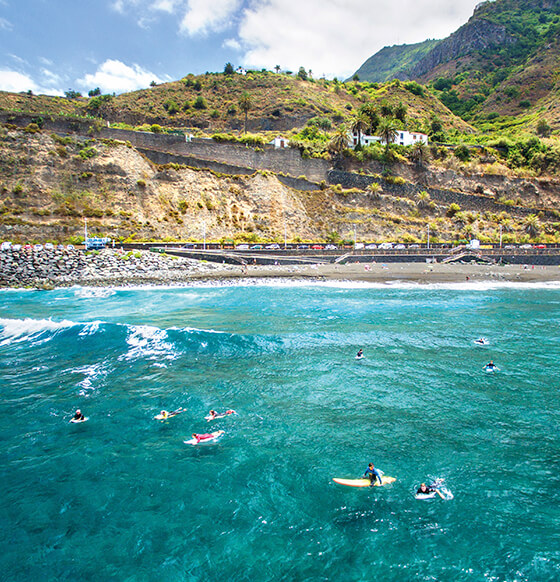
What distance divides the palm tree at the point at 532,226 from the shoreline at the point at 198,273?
20536mm

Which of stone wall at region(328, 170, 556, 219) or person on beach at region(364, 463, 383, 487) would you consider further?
stone wall at region(328, 170, 556, 219)

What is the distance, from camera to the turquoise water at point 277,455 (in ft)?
23.4

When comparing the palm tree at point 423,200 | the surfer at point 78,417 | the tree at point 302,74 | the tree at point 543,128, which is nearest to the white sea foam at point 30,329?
the surfer at point 78,417

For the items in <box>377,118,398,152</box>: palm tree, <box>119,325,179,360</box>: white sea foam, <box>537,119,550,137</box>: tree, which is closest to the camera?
<box>119,325,179,360</box>: white sea foam

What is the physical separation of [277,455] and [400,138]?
88465 millimetres

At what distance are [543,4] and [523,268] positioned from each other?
627 feet

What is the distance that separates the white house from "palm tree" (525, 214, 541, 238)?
2796cm

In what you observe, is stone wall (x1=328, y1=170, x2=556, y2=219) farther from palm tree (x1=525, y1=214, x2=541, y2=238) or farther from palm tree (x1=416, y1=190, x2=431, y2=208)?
palm tree (x1=525, y1=214, x2=541, y2=238)

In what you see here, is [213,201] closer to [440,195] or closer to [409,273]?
[409,273]

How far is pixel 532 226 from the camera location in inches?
2579

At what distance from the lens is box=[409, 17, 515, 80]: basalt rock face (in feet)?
504

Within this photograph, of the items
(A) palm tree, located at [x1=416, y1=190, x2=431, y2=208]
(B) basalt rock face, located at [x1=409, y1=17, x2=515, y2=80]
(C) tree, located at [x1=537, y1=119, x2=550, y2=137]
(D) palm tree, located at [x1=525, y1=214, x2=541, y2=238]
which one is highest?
(B) basalt rock face, located at [x1=409, y1=17, x2=515, y2=80]

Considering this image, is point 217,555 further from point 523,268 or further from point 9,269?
point 523,268

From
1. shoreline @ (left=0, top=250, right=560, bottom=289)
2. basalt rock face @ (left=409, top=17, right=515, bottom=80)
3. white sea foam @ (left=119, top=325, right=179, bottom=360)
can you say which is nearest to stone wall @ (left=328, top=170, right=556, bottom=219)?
shoreline @ (left=0, top=250, right=560, bottom=289)
